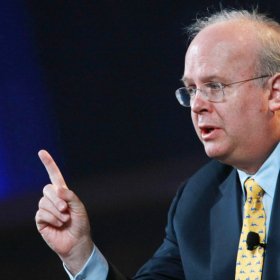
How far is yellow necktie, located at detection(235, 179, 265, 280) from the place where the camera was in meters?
2.16

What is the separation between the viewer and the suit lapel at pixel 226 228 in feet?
7.39

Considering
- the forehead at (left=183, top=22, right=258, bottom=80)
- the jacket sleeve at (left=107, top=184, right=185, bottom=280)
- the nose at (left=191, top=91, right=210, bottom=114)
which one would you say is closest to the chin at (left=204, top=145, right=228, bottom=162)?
the nose at (left=191, top=91, right=210, bottom=114)

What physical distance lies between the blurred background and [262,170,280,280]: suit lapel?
2.89ft

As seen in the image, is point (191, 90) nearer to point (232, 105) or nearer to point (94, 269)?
point (232, 105)

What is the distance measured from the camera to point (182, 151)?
3.04m

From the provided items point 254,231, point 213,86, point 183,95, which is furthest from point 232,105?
point 254,231

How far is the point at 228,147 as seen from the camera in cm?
224

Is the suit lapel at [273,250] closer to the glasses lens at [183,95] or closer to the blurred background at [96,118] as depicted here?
the glasses lens at [183,95]

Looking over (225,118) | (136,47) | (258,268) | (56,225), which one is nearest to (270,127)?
(225,118)

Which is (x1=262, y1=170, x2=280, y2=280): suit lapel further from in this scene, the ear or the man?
the ear

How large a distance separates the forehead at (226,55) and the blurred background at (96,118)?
717mm

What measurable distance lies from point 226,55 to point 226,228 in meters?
0.51

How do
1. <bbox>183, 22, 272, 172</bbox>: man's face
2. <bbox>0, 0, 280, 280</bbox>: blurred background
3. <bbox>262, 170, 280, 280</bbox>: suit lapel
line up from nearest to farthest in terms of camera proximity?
<bbox>262, 170, 280, 280</bbox>: suit lapel < <bbox>183, 22, 272, 172</bbox>: man's face < <bbox>0, 0, 280, 280</bbox>: blurred background

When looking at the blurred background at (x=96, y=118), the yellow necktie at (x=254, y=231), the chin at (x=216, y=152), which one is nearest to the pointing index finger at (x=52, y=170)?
the chin at (x=216, y=152)
